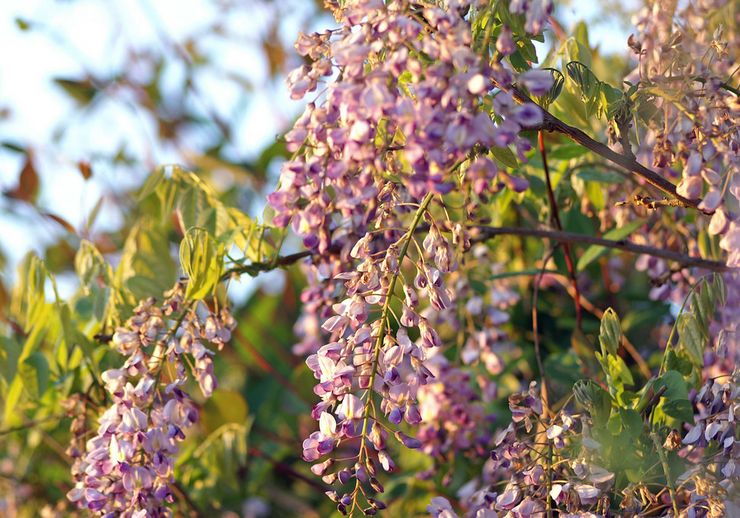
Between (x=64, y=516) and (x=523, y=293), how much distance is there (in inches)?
36.5

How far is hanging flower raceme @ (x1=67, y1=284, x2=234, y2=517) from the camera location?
0.94 m

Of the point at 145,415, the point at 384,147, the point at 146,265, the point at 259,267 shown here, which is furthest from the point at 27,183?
the point at 384,147

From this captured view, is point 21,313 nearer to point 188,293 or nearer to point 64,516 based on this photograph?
point 64,516

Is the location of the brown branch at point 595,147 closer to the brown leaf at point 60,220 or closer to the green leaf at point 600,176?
the green leaf at point 600,176

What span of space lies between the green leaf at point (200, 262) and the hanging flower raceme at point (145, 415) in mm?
30

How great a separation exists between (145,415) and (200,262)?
180mm

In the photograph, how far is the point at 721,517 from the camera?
79 cm

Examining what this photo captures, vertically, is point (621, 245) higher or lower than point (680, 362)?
higher

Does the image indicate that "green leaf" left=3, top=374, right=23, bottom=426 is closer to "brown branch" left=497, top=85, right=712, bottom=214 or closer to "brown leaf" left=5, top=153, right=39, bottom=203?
"brown leaf" left=5, top=153, right=39, bottom=203

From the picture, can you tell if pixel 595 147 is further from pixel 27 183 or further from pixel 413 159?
pixel 27 183

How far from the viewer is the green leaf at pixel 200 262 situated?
969mm

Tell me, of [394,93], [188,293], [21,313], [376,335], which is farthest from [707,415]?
[21,313]

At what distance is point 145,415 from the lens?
94 centimetres

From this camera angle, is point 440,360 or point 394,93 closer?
point 394,93
